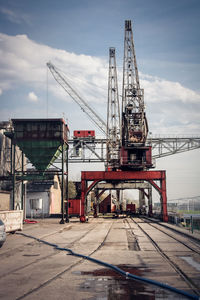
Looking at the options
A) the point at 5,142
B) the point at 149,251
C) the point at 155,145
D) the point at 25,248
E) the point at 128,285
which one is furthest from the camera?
the point at 155,145

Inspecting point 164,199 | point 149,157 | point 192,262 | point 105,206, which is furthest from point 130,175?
point 105,206

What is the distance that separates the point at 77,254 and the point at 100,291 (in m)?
6.12

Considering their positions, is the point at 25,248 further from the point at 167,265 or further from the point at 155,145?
the point at 155,145

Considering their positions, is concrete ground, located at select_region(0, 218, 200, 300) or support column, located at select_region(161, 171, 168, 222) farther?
support column, located at select_region(161, 171, 168, 222)

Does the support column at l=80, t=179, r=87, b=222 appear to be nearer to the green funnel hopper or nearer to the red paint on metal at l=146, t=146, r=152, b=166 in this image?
the green funnel hopper

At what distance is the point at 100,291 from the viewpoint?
26.1 feet

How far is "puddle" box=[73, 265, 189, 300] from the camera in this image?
745cm

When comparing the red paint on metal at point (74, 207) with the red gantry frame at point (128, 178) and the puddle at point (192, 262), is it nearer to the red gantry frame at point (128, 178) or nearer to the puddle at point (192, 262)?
the red gantry frame at point (128, 178)

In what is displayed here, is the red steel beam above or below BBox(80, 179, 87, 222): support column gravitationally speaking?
above

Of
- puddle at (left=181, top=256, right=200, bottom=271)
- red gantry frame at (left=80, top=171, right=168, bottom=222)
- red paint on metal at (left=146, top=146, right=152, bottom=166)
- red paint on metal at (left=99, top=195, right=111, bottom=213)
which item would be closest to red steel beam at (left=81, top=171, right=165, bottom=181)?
red gantry frame at (left=80, top=171, right=168, bottom=222)

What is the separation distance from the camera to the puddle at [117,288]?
24.4ft

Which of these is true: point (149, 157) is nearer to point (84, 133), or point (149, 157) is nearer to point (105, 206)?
point (105, 206)

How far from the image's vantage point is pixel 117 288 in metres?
8.24

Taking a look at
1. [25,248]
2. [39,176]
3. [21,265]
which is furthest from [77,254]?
[39,176]
